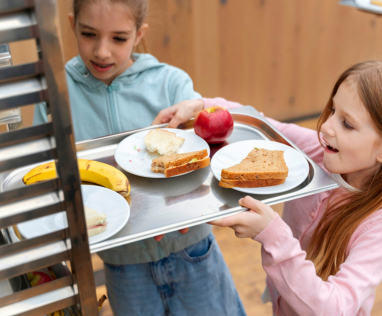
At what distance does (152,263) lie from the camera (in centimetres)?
132

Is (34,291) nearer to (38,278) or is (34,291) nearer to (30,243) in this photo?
(30,243)

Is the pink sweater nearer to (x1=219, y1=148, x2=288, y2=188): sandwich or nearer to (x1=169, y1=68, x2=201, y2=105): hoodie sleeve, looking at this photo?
(x1=219, y1=148, x2=288, y2=188): sandwich

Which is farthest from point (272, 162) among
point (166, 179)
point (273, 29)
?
point (273, 29)

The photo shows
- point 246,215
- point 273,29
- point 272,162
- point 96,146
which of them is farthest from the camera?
point 273,29

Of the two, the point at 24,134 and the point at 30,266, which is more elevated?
the point at 24,134

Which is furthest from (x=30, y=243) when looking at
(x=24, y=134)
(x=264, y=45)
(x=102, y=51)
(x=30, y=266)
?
(x=264, y=45)

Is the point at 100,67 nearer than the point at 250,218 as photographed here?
No

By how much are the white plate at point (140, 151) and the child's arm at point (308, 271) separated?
28cm

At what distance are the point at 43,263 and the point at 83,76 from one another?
1050mm

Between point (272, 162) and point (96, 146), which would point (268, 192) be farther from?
point (96, 146)

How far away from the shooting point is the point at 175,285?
136cm

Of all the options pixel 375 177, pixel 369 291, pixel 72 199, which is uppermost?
pixel 72 199

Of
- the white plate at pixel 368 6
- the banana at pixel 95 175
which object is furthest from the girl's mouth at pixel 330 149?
the white plate at pixel 368 6

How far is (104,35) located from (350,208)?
934mm
